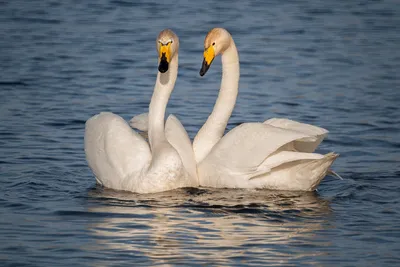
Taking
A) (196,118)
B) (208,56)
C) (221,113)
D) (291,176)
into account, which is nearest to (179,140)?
(221,113)

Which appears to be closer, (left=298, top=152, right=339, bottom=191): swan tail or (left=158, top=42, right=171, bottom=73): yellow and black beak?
(left=298, top=152, right=339, bottom=191): swan tail

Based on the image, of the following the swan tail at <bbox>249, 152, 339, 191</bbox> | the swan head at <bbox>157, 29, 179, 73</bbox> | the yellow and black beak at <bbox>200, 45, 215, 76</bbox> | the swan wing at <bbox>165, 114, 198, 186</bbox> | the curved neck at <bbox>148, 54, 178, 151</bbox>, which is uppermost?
the swan head at <bbox>157, 29, 179, 73</bbox>

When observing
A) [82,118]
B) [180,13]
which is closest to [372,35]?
[180,13]

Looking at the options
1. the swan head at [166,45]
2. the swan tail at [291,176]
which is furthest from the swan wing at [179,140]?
the swan head at [166,45]

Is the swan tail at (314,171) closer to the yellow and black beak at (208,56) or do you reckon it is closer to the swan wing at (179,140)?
the swan wing at (179,140)

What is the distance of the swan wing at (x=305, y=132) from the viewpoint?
10.0 metres

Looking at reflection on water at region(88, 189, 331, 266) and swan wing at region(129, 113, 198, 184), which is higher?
swan wing at region(129, 113, 198, 184)

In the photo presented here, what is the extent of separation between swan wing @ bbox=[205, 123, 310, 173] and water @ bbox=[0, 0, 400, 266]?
1.03ft

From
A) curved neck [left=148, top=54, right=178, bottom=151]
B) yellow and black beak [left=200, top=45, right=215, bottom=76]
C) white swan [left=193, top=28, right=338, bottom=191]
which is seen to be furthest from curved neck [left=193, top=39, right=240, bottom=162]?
curved neck [left=148, top=54, right=178, bottom=151]

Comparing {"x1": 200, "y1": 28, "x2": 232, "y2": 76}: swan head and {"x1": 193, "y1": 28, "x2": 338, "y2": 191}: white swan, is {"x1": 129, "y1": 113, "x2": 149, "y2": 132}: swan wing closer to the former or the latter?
{"x1": 193, "y1": 28, "x2": 338, "y2": 191}: white swan

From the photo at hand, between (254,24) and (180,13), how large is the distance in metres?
2.00

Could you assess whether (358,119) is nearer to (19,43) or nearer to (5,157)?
(5,157)

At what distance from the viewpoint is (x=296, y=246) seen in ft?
27.6

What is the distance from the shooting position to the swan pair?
9.98 metres
